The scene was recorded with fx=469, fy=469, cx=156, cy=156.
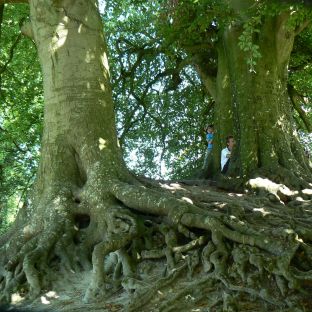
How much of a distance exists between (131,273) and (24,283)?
133cm

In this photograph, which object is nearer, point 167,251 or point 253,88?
point 167,251

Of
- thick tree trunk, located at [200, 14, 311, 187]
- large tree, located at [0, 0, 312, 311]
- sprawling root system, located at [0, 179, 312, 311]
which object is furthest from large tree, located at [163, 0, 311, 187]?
sprawling root system, located at [0, 179, 312, 311]

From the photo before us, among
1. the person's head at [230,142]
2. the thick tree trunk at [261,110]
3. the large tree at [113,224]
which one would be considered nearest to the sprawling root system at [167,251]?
the large tree at [113,224]

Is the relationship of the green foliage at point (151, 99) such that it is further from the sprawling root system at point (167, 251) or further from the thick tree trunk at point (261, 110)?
the sprawling root system at point (167, 251)

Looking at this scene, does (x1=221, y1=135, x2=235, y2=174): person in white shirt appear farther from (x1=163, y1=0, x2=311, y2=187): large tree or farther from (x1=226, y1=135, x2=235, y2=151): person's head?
(x1=163, y1=0, x2=311, y2=187): large tree

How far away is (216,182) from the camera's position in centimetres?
905

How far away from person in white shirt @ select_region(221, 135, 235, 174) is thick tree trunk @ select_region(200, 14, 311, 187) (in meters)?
0.16

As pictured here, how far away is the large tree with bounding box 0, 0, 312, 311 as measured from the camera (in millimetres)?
4418

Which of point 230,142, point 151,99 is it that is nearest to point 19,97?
point 151,99

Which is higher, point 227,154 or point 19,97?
point 19,97

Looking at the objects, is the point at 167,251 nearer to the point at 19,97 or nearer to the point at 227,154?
the point at 227,154

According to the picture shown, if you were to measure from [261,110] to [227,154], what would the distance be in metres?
1.09

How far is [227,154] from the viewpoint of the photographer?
9.38 meters

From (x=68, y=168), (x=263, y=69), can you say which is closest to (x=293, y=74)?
(x=263, y=69)
